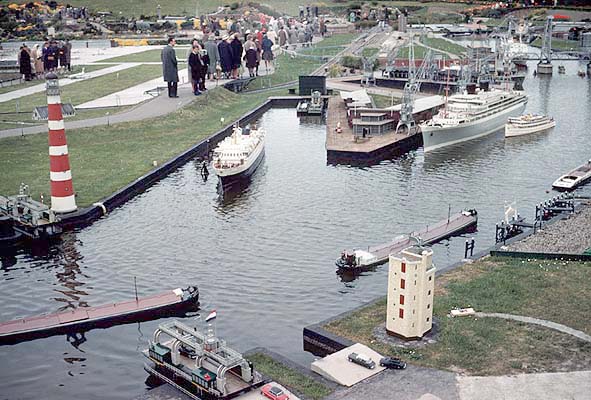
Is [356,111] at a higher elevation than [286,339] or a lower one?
higher

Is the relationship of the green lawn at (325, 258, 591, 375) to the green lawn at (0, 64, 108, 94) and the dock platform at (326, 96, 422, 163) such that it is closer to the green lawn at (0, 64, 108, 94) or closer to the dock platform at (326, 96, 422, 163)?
the dock platform at (326, 96, 422, 163)

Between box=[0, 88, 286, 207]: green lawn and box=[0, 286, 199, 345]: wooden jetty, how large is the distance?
671 inches

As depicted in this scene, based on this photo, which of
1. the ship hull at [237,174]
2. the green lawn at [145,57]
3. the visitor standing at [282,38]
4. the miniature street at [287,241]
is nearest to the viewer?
the miniature street at [287,241]

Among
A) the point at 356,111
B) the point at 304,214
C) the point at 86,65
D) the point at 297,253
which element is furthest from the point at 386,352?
the point at 86,65

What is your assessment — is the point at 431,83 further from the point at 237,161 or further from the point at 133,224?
the point at 133,224

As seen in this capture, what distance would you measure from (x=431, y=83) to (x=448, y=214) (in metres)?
60.1

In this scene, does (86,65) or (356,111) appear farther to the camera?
(86,65)

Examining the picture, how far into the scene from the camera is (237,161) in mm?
62719

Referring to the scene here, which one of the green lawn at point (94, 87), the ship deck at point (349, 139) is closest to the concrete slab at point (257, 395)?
the ship deck at point (349, 139)

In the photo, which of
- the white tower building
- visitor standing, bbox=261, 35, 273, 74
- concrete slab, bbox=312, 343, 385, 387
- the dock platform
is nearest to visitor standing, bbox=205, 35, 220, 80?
visitor standing, bbox=261, 35, 273, 74

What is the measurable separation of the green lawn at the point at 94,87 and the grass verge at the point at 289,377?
62.1 metres

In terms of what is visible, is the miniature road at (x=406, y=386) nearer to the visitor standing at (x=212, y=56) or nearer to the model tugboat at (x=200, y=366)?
the model tugboat at (x=200, y=366)

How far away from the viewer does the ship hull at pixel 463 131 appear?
251ft

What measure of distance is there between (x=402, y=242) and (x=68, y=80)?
74731 mm
